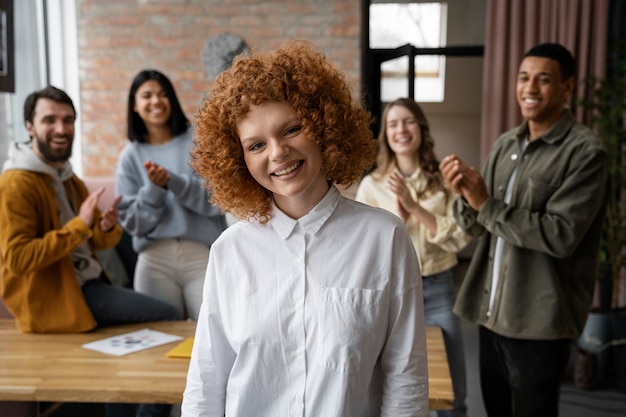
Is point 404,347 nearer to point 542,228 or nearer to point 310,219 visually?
point 310,219

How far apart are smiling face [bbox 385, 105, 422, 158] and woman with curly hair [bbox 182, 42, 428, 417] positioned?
1.51 m

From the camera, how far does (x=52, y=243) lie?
245 cm

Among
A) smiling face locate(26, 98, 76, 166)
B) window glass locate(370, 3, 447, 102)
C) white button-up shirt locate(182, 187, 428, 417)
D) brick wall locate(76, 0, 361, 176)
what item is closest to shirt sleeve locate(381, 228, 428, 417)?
white button-up shirt locate(182, 187, 428, 417)

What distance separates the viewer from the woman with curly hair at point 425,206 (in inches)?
106

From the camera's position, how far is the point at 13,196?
2.46 meters

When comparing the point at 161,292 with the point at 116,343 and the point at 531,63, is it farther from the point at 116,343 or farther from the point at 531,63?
the point at 531,63

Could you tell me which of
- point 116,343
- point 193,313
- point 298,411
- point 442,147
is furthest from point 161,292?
point 442,147

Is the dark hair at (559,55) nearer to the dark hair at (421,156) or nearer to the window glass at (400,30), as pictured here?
the dark hair at (421,156)

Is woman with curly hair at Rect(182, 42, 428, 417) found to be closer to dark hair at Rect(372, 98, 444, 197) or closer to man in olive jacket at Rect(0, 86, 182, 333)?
man in olive jacket at Rect(0, 86, 182, 333)

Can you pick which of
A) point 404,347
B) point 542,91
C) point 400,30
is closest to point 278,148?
point 404,347

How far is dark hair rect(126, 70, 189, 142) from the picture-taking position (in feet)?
9.93

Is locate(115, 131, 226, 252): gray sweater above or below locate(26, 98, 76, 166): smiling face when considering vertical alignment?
below

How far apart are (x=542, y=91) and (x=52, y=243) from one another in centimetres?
195

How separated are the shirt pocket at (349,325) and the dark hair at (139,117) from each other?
6.50ft
